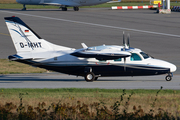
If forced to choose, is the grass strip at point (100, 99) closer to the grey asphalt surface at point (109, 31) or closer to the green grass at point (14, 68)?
the green grass at point (14, 68)

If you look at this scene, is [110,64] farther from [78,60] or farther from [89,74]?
[78,60]

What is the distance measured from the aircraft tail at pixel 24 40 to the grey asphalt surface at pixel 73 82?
2.35 meters

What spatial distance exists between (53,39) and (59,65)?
22745mm

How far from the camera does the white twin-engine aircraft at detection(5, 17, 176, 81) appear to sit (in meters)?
22.3

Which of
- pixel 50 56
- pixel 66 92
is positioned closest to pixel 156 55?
pixel 50 56

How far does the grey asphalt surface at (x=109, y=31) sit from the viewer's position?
40.3 meters

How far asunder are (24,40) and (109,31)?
29.6 m

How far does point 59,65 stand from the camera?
22406 mm

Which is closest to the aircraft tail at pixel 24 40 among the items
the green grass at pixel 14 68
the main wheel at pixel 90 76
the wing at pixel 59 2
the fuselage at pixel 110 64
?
the fuselage at pixel 110 64

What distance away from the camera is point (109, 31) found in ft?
167

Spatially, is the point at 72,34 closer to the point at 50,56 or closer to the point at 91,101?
the point at 50,56

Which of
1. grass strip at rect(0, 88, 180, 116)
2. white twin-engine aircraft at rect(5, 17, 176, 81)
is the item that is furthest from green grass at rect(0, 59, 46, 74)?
grass strip at rect(0, 88, 180, 116)

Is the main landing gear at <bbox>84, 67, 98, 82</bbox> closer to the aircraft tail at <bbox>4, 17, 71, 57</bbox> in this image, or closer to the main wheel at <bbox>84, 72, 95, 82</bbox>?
the main wheel at <bbox>84, 72, 95, 82</bbox>

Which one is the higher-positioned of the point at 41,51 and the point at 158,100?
the point at 41,51
